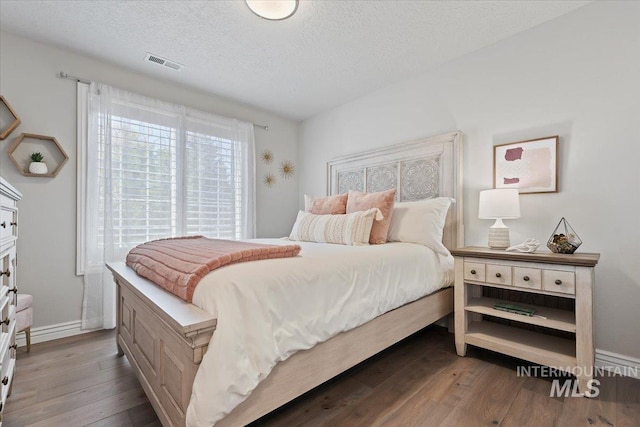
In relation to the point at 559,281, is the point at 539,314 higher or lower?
lower

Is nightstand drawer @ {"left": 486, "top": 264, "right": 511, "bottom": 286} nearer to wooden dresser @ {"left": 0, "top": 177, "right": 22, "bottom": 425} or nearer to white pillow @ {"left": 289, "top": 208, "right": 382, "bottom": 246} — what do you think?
white pillow @ {"left": 289, "top": 208, "right": 382, "bottom": 246}

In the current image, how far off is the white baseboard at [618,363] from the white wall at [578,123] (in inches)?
1.3

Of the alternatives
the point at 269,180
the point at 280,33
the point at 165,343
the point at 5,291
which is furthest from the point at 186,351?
the point at 269,180

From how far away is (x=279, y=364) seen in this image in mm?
1229

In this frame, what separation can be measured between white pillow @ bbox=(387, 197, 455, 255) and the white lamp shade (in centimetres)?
36

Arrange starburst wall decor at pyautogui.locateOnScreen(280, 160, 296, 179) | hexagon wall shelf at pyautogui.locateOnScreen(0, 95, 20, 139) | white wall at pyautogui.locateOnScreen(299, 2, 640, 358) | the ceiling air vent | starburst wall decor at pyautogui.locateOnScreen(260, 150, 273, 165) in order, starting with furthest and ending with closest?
starburst wall decor at pyautogui.locateOnScreen(280, 160, 296, 179), starburst wall decor at pyautogui.locateOnScreen(260, 150, 273, 165), the ceiling air vent, hexagon wall shelf at pyautogui.locateOnScreen(0, 95, 20, 139), white wall at pyautogui.locateOnScreen(299, 2, 640, 358)

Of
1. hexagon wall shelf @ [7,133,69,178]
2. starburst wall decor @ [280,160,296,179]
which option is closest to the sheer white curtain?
hexagon wall shelf @ [7,133,69,178]

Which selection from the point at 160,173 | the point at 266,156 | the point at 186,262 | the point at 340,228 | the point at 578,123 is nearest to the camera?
the point at 186,262

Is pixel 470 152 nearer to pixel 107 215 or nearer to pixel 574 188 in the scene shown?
pixel 574 188

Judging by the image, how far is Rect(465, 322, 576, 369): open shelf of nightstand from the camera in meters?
1.73

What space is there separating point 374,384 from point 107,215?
2.65 m

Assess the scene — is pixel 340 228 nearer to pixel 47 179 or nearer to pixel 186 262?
pixel 186 262

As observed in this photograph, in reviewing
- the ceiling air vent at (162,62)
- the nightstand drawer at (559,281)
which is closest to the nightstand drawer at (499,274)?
the nightstand drawer at (559,281)

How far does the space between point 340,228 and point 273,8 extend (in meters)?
1.63
